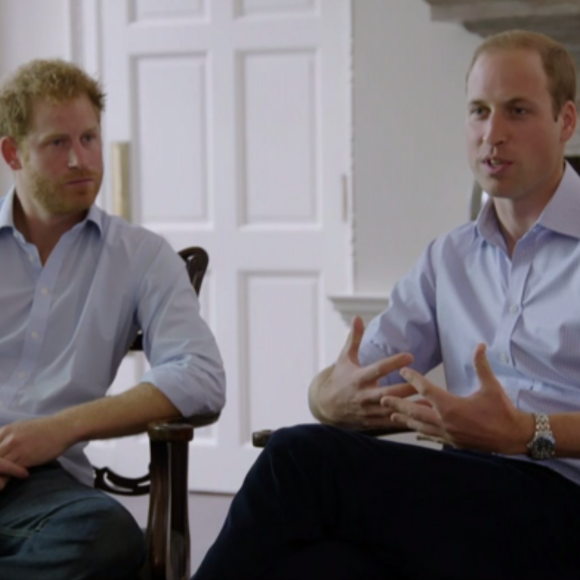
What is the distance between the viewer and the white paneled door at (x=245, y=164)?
3.68 m

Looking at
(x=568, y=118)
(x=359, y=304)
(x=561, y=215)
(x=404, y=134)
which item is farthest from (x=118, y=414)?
(x=404, y=134)

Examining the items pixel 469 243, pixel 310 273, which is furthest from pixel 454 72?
pixel 469 243

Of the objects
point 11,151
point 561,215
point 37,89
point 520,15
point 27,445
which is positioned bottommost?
point 27,445

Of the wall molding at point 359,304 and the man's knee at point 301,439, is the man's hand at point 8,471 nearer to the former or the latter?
the man's knee at point 301,439

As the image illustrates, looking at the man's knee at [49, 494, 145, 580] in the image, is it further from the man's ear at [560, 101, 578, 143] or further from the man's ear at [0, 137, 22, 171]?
the man's ear at [560, 101, 578, 143]

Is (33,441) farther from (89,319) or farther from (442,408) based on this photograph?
(442,408)

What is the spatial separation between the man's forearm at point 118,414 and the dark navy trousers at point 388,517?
33 centimetres

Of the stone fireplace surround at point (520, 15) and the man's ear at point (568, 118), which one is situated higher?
the stone fireplace surround at point (520, 15)

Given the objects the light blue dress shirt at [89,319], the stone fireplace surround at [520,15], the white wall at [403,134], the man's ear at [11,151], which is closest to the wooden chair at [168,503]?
the light blue dress shirt at [89,319]

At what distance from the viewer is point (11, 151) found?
7.13 feet

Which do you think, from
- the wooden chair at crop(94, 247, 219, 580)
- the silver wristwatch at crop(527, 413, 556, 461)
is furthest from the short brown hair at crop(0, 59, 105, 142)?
the silver wristwatch at crop(527, 413, 556, 461)

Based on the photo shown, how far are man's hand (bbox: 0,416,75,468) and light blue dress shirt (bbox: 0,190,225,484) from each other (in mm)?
130

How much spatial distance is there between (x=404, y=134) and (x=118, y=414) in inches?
71.8

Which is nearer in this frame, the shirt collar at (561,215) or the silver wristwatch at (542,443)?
the silver wristwatch at (542,443)
